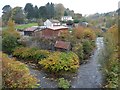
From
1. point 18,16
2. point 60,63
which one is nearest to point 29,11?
point 18,16

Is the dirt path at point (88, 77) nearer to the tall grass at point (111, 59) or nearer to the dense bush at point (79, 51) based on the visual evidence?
the tall grass at point (111, 59)

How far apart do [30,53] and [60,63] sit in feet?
14.3

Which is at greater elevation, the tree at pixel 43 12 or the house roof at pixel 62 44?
the tree at pixel 43 12

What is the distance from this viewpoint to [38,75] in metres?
14.5

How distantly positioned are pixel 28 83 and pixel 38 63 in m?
7.06

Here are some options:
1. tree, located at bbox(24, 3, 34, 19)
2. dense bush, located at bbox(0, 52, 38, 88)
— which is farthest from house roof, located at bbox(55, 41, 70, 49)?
tree, located at bbox(24, 3, 34, 19)

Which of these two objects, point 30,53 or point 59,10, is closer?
point 30,53

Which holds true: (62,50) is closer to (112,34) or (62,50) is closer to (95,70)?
(95,70)

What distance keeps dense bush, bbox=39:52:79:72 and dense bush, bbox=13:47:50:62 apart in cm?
143

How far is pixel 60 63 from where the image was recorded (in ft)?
50.9

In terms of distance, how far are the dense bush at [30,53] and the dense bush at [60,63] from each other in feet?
4.70

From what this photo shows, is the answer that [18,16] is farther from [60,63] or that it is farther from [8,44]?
[60,63]

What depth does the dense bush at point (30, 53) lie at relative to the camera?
59.3ft

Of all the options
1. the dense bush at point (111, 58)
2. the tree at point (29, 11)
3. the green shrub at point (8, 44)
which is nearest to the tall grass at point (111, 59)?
the dense bush at point (111, 58)
